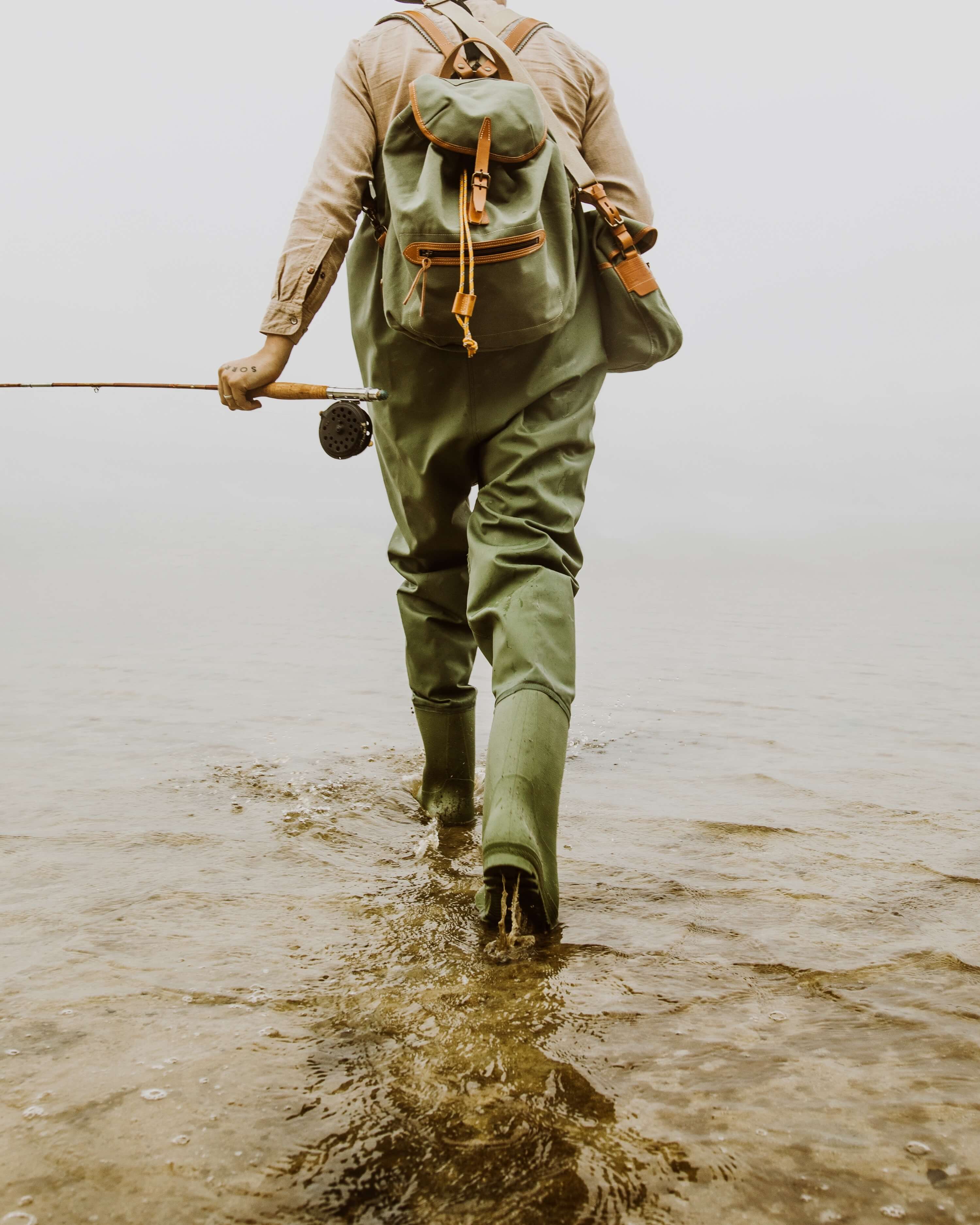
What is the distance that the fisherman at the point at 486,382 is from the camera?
6.35 ft

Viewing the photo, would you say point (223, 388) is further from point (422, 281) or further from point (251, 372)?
point (422, 281)

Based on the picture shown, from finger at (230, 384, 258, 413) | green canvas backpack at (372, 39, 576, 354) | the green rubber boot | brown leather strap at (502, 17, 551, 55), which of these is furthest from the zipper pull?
the green rubber boot

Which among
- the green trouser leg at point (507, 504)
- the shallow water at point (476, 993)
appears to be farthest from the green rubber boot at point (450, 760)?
the green trouser leg at point (507, 504)

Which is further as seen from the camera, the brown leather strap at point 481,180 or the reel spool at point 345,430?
the reel spool at point 345,430

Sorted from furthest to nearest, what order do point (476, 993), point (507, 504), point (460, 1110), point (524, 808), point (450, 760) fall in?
point (450, 760) → point (507, 504) → point (524, 808) → point (476, 993) → point (460, 1110)

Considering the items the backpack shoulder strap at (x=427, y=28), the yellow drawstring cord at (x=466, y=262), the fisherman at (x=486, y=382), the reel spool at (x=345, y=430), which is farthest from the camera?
the reel spool at (x=345, y=430)

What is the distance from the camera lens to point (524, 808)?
170 centimetres

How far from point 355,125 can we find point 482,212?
56cm

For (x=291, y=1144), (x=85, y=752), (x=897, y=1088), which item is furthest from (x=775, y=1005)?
(x=85, y=752)

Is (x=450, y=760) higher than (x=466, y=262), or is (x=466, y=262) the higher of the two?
(x=466, y=262)

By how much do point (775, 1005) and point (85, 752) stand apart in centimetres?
281

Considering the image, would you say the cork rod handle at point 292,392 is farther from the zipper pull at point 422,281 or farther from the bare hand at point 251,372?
the zipper pull at point 422,281

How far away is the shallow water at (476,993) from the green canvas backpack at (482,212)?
1.10 meters

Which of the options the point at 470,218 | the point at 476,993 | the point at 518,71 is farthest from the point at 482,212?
the point at 476,993
